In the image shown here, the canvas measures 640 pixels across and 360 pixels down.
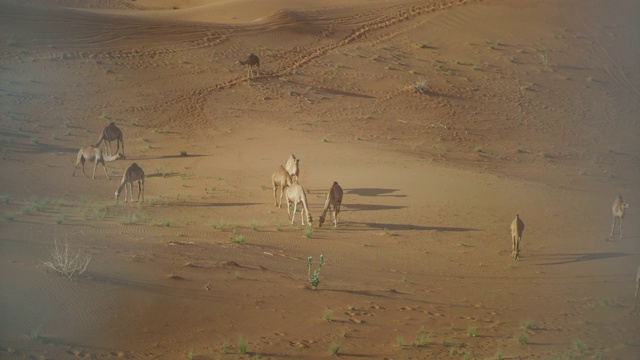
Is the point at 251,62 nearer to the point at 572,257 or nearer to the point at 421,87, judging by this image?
the point at 421,87

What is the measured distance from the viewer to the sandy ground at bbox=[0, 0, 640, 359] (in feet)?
42.6

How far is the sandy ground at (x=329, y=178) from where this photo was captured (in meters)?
13.0

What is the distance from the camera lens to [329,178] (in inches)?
1068


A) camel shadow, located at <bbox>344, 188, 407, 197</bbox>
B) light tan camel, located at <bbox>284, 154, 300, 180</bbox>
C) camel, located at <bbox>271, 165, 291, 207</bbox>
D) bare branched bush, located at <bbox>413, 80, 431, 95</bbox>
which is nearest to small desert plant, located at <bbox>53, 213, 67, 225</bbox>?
camel, located at <bbox>271, 165, 291, 207</bbox>

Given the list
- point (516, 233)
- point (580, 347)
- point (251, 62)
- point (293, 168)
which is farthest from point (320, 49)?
point (580, 347)

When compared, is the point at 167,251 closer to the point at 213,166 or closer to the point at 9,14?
the point at 213,166

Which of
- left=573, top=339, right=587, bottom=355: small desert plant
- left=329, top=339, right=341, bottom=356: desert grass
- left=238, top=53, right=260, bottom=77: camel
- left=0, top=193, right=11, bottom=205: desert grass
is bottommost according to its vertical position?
left=573, top=339, right=587, bottom=355: small desert plant

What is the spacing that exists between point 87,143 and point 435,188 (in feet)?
45.9

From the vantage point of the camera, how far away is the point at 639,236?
22.4 metres

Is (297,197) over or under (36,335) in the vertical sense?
over

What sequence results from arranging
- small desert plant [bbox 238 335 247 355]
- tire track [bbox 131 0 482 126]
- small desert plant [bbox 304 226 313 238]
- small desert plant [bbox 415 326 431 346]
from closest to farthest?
small desert plant [bbox 238 335 247 355] < small desert plant [bbox 415 326 431 346] < small desert plant [bbox 304 226 313 238] < tire track [bbox 131 0 482 126]

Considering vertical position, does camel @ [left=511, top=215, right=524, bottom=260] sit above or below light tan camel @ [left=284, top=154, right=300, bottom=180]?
below

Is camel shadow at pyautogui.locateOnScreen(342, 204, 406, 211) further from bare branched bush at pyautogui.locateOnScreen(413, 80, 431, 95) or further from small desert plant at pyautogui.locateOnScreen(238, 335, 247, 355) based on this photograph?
bare branched bush at pyautogui.locateOnScreen(413, 80, 431, 95)

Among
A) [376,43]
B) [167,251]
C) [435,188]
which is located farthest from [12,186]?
[376,43]
